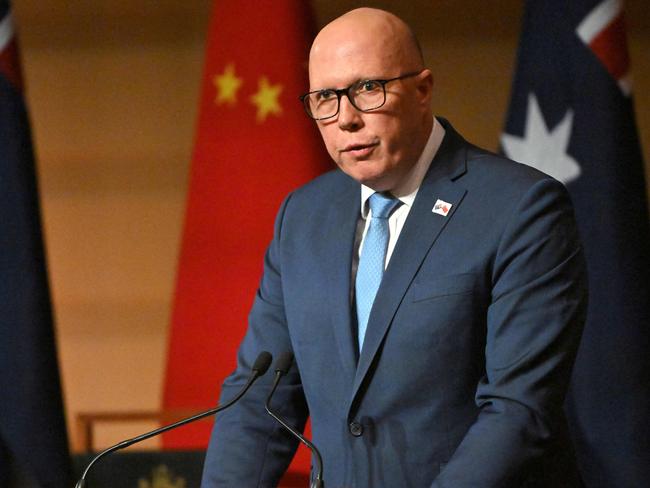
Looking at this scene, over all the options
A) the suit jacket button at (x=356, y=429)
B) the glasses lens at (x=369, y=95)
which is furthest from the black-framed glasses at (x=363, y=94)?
the suit jacket button at (x=356, y=429)

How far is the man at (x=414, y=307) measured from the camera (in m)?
1.64

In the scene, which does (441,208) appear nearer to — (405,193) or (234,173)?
(405,193)

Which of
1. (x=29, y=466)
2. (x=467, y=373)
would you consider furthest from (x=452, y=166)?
(x=29, y=466)

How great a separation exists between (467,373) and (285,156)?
2113 millimetres

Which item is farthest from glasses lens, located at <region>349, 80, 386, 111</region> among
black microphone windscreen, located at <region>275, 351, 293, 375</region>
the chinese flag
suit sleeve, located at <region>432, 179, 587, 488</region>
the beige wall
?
the beige wall

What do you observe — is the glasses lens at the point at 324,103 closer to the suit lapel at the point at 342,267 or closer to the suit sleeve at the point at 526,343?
the suit lapel at the point at 342,267

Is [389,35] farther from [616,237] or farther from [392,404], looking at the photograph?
[616,237]

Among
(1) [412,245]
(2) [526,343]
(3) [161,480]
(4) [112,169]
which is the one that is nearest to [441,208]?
(1) [412,245]

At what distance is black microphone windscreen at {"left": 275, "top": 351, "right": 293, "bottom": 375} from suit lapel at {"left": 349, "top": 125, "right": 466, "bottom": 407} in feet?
0.41

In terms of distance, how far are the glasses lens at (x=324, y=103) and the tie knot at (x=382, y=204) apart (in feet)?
0.64

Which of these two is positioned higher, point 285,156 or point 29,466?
point 285,156

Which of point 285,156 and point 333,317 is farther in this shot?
point 285,156

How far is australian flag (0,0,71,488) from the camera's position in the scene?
3.37m

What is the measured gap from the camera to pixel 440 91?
442cm
